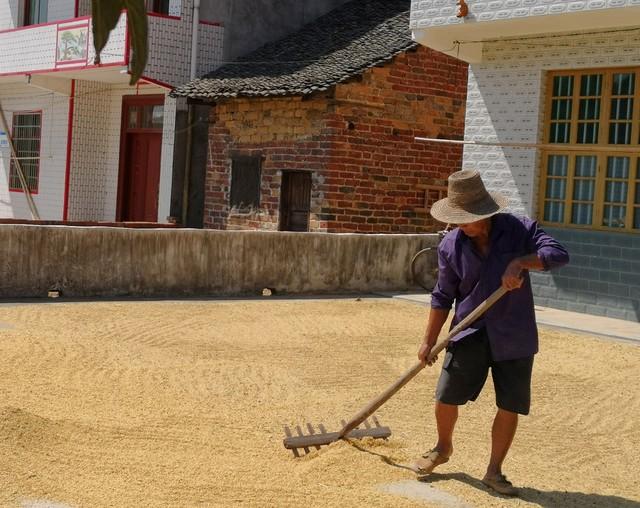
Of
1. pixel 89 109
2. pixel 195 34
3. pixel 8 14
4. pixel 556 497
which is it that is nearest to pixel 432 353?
pixel 556 497

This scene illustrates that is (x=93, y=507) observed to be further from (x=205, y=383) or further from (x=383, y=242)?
(x=383, y=242)

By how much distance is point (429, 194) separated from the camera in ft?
65.0

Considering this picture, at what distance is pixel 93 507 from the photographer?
15.1ft

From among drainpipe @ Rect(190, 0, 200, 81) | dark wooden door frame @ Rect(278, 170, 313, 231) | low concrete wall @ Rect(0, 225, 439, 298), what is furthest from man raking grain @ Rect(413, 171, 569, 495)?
drainpipe @ Rect(190, 0, 200, 81)

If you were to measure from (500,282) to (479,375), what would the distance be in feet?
1.68

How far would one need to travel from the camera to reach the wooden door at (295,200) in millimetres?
19062

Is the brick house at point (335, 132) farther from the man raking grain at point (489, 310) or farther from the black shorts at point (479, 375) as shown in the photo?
the black shorts at point (479, 375)

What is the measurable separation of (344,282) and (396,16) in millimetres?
7905

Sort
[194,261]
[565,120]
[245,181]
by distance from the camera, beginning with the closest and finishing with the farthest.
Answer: [194,261] → [565,120] → [245,181]

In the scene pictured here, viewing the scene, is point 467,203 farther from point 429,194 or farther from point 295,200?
point 429,194

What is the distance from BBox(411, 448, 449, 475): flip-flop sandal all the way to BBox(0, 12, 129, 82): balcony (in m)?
14.7

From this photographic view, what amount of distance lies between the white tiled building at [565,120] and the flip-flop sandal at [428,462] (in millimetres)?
8639

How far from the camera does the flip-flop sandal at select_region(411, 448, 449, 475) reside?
542cm

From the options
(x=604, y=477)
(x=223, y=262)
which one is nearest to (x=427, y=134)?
(x=223, y=262)
